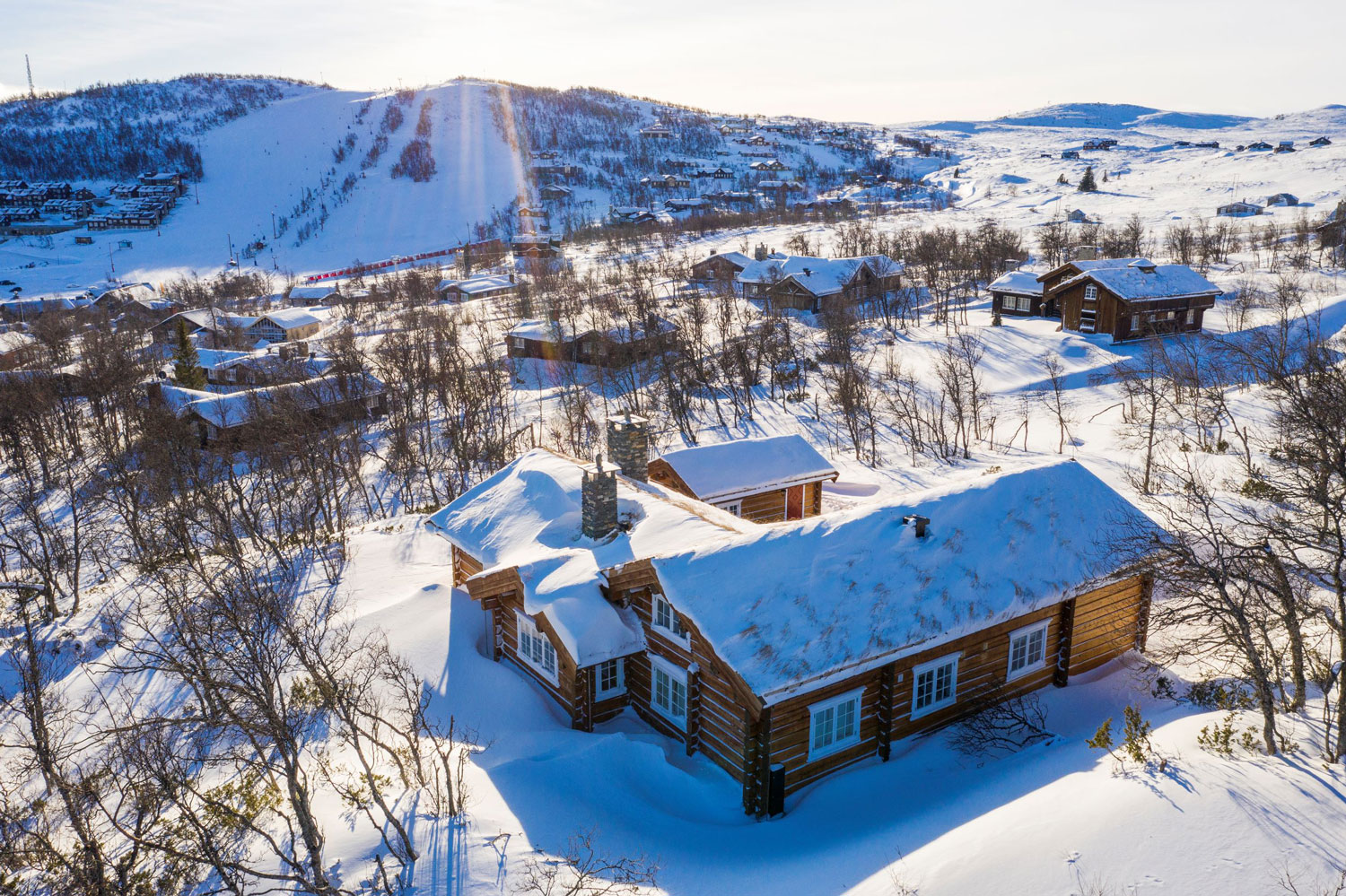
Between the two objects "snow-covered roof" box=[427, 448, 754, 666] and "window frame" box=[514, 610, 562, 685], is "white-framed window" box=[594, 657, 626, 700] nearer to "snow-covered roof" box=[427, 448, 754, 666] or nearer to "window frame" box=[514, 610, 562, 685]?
"snow-covered roof" box=[427, 448, 754, 666]

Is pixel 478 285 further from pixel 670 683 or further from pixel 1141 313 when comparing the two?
pixel 670 683

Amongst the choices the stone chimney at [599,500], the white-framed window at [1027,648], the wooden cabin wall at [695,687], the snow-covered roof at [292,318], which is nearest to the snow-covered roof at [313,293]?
the snow-covered roof at [292,318]

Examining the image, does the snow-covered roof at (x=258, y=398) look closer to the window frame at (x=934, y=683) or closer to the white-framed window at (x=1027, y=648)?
the window frame at (x=934, y=683)

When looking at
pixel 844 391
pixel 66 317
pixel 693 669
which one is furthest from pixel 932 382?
pixel 66 317

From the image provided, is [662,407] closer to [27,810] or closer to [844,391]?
[844,391]

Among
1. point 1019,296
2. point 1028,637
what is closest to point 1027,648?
point 1028,637
